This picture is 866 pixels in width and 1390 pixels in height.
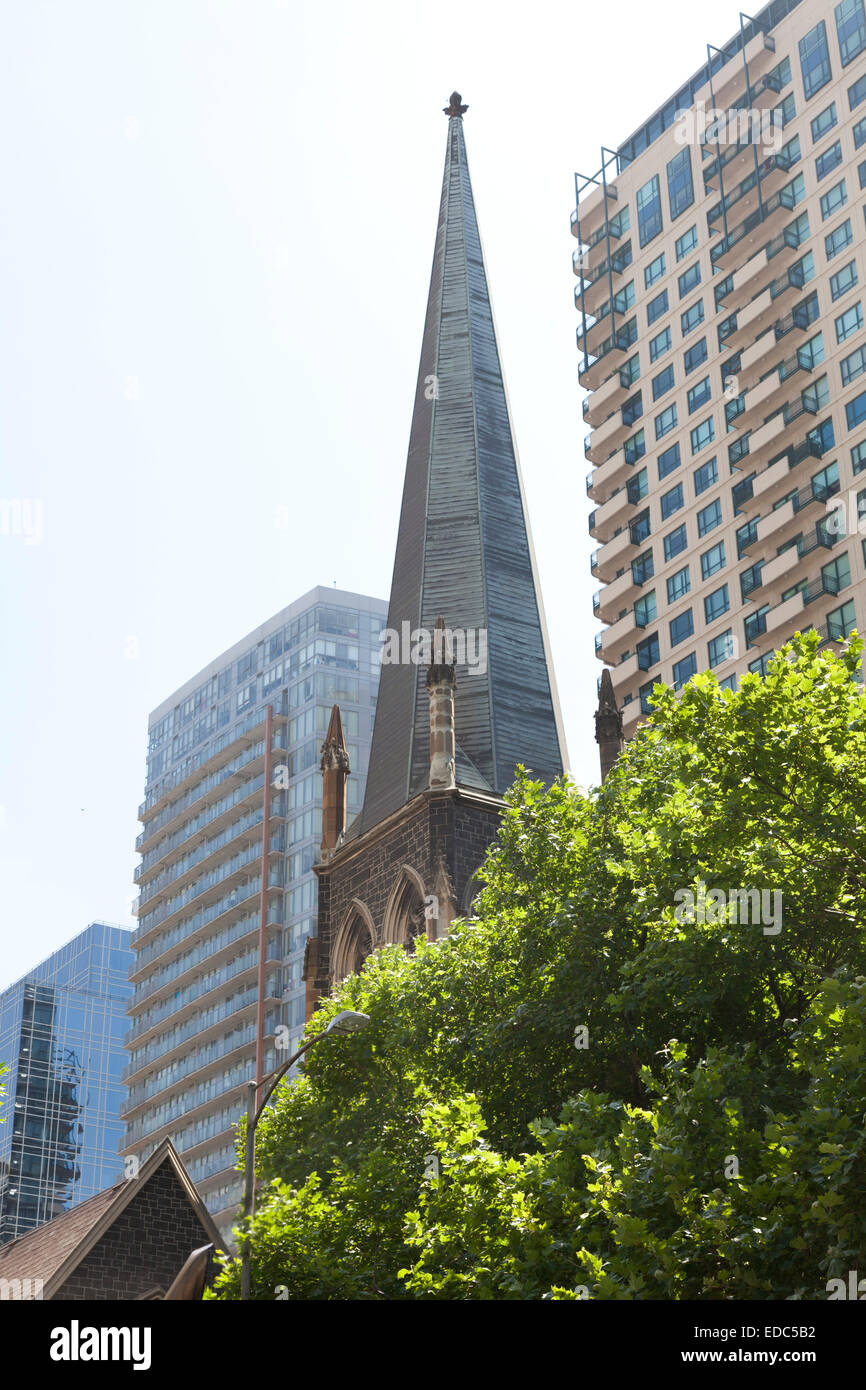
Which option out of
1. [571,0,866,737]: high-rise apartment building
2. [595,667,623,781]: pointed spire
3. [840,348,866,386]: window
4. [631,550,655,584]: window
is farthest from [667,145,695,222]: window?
[595,667,623,781]: pointed spire

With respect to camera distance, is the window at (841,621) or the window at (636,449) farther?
the window at (636,449)

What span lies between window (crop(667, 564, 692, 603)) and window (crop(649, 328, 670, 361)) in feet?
37.2

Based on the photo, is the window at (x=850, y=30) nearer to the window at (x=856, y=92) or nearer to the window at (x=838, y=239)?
the window at (x=856, y=92)

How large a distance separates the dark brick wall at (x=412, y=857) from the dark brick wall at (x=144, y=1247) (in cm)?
933

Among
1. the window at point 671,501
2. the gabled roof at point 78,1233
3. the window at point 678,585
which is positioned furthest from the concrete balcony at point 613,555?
the gabled roof at point 78,1233

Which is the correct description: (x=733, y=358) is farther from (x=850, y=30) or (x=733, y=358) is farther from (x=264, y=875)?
(x=264, y=875)

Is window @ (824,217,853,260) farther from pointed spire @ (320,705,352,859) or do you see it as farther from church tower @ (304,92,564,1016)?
pointed spire @ (320,705,352,859)

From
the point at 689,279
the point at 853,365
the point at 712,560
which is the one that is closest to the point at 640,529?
the point at 712,560

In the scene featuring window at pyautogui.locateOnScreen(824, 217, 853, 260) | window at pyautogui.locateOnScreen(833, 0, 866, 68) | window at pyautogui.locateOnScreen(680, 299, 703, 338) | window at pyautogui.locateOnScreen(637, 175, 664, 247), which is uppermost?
window at pyautogui.locateOnScreen(637, 175, 664, 247)

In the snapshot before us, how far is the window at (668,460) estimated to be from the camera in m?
80.9

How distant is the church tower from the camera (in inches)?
1700

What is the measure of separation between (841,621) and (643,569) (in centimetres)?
1535

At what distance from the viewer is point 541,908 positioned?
31328 millimetres
